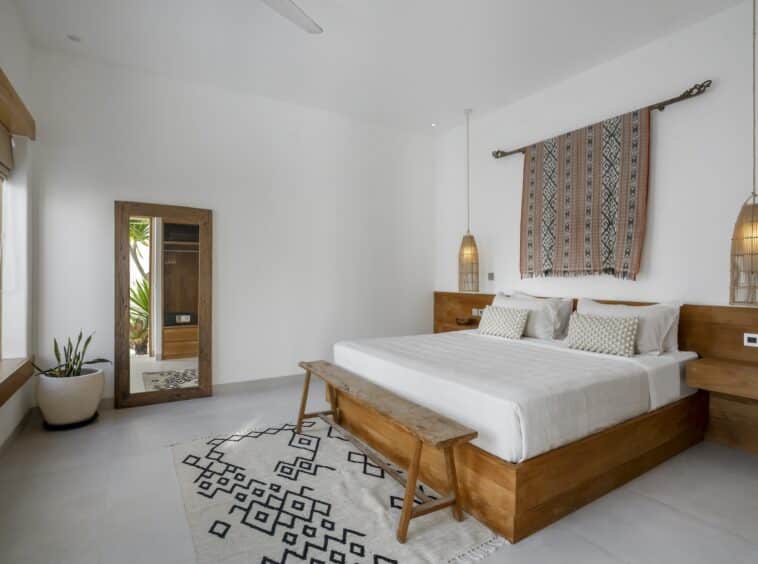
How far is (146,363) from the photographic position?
3.89m

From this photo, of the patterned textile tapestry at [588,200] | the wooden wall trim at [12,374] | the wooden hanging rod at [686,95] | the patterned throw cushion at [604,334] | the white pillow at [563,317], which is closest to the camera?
the wooden wall trim at [12,374]

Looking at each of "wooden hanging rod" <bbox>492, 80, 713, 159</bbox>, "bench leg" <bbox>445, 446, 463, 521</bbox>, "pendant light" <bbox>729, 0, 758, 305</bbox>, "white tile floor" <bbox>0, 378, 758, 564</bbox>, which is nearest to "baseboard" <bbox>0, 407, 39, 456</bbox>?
"white tile floor" <bbox>0, 378, 758, 564</bbox>

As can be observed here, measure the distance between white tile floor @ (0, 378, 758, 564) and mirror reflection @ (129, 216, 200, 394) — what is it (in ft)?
2.89

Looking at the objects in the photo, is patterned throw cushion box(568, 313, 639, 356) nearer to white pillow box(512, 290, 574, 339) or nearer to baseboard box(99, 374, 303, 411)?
white pillow box(512, 290, 574, 339)

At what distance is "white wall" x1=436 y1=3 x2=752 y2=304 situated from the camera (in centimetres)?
291

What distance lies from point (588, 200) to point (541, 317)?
1.14m

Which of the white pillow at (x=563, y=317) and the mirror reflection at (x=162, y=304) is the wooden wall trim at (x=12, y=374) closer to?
the mirror reflection at (x=162, y=304)

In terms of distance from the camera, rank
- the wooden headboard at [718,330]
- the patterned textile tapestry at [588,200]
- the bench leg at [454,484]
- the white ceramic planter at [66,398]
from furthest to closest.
→ the patterned textile tapestry at [588,200] < the white ceramic planter at [66,398] < the wooden headboard at [718,330] < the bench leg at [454,484]

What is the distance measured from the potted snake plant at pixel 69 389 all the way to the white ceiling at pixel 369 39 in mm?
2491

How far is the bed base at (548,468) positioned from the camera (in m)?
1.87

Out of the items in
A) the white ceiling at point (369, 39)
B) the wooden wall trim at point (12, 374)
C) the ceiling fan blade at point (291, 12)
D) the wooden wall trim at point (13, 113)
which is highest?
the white ceiling at point (369, 39)

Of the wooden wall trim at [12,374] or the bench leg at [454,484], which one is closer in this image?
the bench leg at [454,484]

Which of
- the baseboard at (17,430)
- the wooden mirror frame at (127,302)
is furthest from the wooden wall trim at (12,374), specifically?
the wooden mirror frame at (127,302)

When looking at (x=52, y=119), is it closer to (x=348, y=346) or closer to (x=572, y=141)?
(x=348, y=346)
